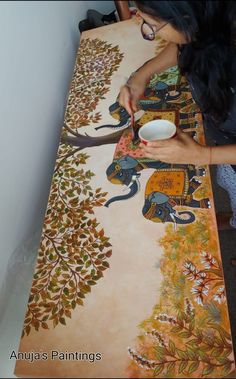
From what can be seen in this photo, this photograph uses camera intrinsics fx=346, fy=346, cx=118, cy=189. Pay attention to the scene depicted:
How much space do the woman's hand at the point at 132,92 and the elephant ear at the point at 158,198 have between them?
277 mm

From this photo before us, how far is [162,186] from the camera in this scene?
93cm

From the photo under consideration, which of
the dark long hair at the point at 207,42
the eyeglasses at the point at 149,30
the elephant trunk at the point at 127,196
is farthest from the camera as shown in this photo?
the elephant trunk at the point at 127,196

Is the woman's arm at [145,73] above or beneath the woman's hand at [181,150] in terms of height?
above

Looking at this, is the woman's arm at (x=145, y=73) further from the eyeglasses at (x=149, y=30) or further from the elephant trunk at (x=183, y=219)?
the elephant trunk at (x=183, y=219)

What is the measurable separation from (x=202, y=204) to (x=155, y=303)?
28 cm

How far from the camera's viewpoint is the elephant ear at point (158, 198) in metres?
0.90

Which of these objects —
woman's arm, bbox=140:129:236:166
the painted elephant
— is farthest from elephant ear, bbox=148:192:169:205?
woman's arm, bbox=140:129:236:166

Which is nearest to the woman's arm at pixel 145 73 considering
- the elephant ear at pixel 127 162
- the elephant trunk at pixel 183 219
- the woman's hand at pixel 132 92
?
the woman's hand at pixel 132 92

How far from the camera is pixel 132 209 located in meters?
0.91

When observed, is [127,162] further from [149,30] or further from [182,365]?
[182,365]

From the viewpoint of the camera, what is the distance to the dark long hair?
1.99ft

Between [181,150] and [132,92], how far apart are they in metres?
0.35

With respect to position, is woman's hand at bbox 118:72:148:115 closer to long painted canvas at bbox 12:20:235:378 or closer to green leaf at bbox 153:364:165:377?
long painted canvas at bbox 12:20:235:378

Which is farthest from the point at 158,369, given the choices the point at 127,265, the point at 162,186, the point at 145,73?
the point at 145,73
